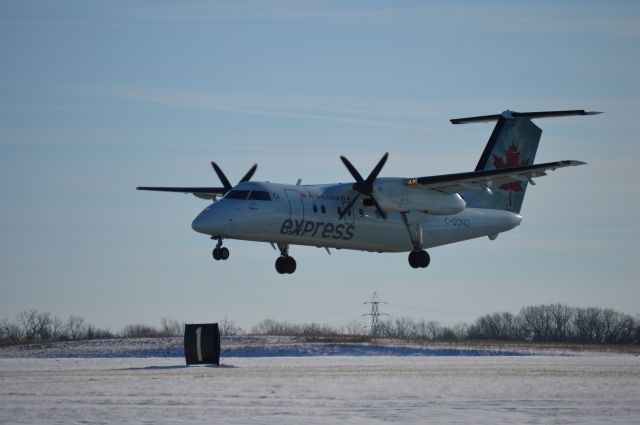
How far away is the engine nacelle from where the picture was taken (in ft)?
146

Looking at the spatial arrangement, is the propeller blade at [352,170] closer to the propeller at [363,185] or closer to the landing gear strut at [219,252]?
the propeller at [363,185]

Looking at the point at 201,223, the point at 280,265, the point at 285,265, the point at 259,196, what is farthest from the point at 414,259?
the point at 201,223

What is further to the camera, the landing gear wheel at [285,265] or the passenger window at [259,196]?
the landing gear wheel at [285,265]

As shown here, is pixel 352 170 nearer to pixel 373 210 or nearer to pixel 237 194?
pixel 373 210

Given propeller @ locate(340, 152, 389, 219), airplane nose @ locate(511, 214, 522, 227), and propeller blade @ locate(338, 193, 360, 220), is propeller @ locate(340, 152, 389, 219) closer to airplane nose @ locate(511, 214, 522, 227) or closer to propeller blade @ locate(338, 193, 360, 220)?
propeller blade @ locate(338, 193, 360, 220)

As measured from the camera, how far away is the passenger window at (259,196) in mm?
41250

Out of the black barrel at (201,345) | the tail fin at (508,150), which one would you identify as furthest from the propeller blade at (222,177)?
the black barrel at (201,345)

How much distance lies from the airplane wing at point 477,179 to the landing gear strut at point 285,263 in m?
6.13

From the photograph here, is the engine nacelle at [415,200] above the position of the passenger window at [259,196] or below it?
above

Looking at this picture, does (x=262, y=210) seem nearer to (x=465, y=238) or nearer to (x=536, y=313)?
(x=465, y=238)

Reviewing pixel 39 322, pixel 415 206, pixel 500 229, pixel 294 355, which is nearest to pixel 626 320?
pixel 500 229

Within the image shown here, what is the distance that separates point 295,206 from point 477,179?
25.5 ft

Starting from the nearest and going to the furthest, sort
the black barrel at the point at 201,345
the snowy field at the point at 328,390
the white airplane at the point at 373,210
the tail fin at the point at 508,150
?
the snowy field at the point at 328,390 → the black barrel at the point at 201,345 → the white airplane at the point at 373,210 → the tail fin at the point at 508,150

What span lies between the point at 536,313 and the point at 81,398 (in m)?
47.7
